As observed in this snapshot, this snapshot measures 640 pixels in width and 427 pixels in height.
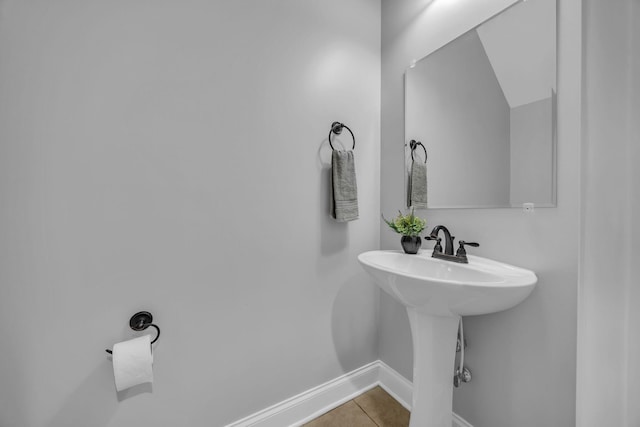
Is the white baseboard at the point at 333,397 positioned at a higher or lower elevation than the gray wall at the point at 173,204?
lower

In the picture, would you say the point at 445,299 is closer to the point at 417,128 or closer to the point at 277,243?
the point at 277,243

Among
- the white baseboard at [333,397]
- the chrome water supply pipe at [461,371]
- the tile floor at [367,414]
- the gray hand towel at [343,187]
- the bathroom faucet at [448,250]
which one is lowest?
the tile floor at [367,414]

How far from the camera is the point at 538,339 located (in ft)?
2.92

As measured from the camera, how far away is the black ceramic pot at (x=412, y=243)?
120cm

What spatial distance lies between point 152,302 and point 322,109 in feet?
3.96

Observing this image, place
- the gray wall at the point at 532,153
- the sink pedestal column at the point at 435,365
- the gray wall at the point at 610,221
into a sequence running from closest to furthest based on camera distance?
the gray wall at the point at 610,221 < the gray wall at the point at 532,153 < the sink pedestal column at the point at 435,365

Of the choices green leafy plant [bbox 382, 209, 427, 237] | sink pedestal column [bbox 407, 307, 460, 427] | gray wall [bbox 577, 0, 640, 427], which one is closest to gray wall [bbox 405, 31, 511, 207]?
green leafy plant [bbox 382, 209, 427, 237]

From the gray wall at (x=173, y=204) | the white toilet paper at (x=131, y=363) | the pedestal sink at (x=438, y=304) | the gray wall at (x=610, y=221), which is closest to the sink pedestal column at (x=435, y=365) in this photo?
the pedestal sink at (x=438, y=304)

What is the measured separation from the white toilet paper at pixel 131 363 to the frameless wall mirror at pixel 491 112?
4.57 feet

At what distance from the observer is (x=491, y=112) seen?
3.45 feet

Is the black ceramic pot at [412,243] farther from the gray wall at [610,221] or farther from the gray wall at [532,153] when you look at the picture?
the gray wall at [610,221]

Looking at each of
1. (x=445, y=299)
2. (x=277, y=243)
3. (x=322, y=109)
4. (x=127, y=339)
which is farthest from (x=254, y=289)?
(x=322, y=109)

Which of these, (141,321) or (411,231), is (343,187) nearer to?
(411,231)

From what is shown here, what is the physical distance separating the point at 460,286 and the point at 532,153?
623 millimetres
